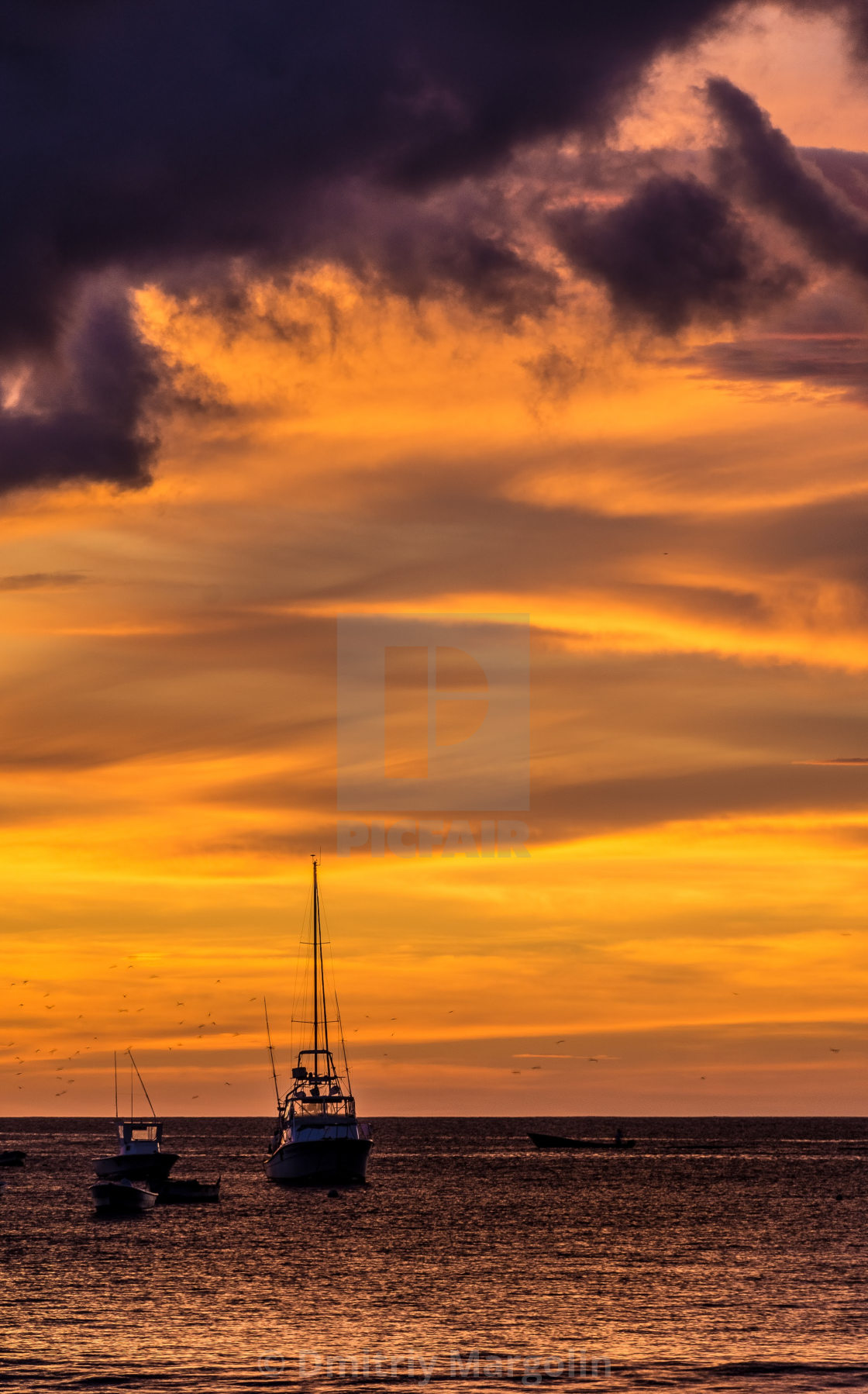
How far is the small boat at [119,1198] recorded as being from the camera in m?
134

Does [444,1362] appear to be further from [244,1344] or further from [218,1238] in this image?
[218,1238]

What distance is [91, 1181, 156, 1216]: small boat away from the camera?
134m

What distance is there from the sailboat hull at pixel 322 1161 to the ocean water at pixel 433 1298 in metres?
5.43

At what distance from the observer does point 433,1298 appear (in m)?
80.9

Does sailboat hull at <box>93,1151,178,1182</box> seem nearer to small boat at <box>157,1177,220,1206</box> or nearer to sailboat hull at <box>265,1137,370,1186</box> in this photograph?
small boat at <box>157,1177,220,1206</box>

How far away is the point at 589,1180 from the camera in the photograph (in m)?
192

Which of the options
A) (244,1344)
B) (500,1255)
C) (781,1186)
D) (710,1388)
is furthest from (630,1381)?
(781,1186)

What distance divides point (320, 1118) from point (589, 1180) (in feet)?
183

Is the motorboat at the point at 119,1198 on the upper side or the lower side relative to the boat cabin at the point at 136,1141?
lower

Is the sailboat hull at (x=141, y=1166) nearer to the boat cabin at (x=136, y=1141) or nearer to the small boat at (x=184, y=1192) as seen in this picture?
the boat cabin at (x=136, y=1141)

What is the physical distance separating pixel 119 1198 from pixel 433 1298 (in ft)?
197

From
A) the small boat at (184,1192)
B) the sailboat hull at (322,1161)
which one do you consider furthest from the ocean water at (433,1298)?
the sailboat hull at (322,1161)

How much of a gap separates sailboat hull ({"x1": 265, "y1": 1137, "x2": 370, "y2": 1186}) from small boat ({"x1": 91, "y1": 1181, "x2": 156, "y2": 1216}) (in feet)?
62.7

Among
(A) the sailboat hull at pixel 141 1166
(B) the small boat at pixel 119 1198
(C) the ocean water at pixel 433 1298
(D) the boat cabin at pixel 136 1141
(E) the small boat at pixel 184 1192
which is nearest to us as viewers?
(C) the ocean water at pixel 433 1298
